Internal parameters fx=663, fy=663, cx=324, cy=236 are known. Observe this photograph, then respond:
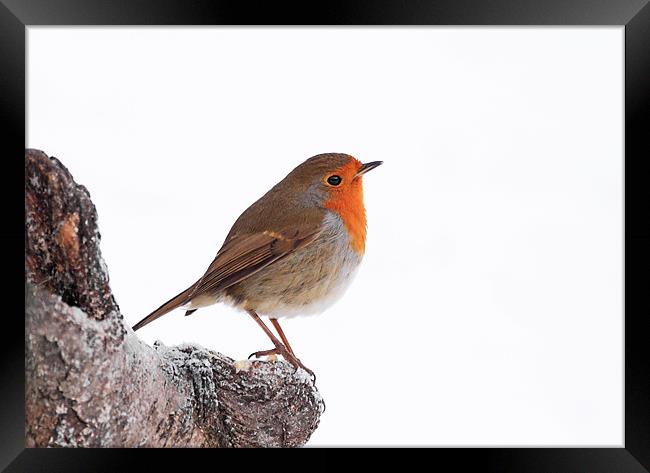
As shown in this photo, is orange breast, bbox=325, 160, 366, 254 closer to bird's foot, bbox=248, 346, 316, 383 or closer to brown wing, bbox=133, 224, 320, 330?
brown wing, bbox=133, 224, 320, 330

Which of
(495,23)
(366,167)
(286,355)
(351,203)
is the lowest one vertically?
(286,355)

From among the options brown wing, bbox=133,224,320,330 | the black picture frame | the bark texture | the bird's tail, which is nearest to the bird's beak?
brown wing, bbox=133,224,320,330

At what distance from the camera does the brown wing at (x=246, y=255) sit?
2855mm

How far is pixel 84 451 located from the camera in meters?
2.40

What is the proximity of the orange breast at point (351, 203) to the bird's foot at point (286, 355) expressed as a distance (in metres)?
0.58

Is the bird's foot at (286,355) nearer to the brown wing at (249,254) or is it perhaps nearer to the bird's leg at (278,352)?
the bird's leg at (278,352)

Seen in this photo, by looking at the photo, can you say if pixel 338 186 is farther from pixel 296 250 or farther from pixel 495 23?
pixel 495 23

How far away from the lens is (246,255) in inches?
114

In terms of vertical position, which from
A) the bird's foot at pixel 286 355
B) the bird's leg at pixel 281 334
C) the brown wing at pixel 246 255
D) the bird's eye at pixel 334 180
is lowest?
the bird's foot at pixel 286 355

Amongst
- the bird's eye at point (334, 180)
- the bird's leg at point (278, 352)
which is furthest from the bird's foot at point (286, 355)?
the bird's eye at point (334, 180)

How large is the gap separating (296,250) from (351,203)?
347 mm

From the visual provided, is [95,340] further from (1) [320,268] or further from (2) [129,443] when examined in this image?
(1) [320,268]

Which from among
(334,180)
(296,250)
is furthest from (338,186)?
(296,250)

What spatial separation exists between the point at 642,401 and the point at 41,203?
7.96ft
